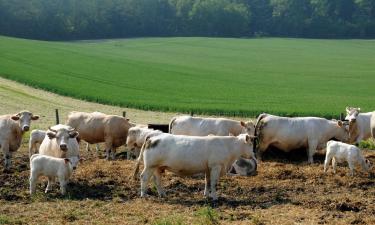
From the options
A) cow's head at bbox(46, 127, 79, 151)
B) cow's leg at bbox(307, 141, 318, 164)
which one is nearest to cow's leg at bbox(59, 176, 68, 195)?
cow's head at bbox(46, 127, 79, 151)

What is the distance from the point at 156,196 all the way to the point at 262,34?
121 meters

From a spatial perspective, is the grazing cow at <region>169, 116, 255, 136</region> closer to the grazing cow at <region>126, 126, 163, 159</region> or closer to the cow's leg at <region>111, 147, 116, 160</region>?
the grazing cow at <region>126, 126, 163, 159</region>

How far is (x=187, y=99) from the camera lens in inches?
1720

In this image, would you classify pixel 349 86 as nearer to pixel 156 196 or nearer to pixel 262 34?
pixel 156 196

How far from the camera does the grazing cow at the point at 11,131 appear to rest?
18.8m

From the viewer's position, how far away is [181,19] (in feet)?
428

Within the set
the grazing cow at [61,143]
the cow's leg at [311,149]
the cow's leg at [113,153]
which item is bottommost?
the cow's leg at [113,153]

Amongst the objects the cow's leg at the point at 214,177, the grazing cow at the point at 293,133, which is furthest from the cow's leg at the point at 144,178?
the grazing cow at the point at 293,133

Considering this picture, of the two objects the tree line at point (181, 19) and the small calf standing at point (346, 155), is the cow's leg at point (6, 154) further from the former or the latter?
the tree line at point (181, 19)

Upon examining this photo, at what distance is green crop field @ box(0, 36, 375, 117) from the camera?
137 ft

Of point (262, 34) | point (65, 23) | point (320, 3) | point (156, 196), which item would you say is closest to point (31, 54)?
point (65, 23)

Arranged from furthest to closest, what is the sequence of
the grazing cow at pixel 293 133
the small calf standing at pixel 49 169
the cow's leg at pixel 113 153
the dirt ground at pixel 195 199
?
the cow's leg at pixel 113 153 < the grazing cow at pixel 293 133 < the small calf standing at pixel 49 169 < the dirt ground at pixel 195 199

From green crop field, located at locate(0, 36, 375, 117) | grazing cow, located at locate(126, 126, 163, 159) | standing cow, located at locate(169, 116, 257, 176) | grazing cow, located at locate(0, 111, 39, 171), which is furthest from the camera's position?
green crop field, located at locate(0, 36, 375, 117)

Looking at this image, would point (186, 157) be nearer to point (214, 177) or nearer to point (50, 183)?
point (214, 177)
